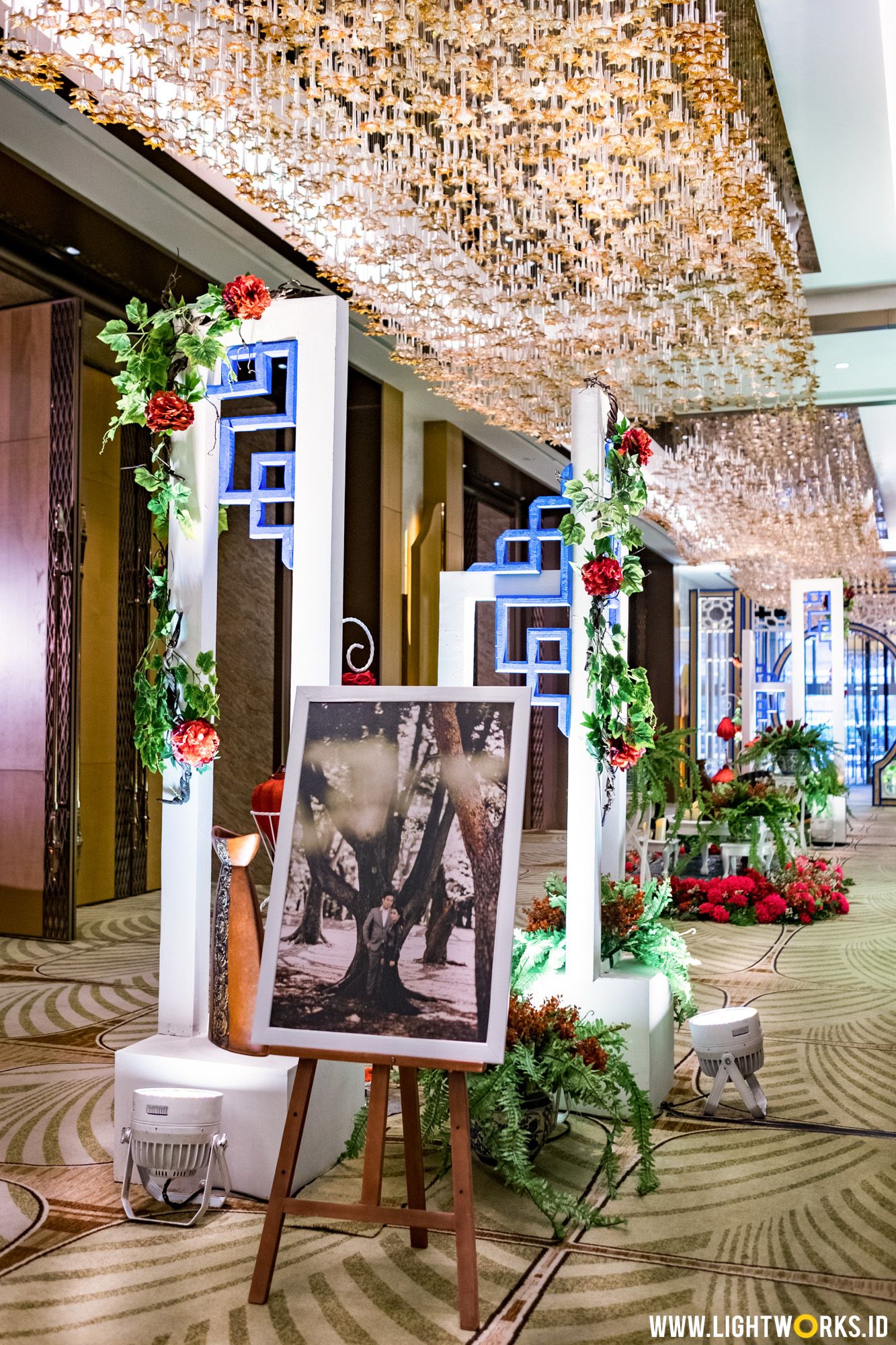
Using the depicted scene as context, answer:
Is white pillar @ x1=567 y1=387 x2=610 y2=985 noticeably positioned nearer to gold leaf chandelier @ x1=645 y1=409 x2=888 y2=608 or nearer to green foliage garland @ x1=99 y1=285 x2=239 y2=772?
green foliage garland @ x1=99 y1=285 x2=239 y2=772

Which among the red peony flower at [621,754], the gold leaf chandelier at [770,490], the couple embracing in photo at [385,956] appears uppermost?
the gold leaf chandelier at [770,490]

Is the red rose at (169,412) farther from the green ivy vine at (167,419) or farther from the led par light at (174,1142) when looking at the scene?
the led par light at (174,1142)

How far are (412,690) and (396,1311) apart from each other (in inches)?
53.0

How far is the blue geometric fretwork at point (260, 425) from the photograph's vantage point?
3.37m

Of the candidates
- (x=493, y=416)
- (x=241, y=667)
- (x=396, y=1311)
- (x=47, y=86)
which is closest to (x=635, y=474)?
(x=47, y=86)

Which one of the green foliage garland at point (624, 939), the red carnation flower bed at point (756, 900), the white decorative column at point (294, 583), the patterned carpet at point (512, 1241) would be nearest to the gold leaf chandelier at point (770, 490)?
the red carnation flower bed at point (756, 900)

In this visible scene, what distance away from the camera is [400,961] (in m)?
2.51

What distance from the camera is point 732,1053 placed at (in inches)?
146

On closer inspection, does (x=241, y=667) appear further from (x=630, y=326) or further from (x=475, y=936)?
(x=475, y=936)

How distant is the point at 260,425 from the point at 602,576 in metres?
1.20

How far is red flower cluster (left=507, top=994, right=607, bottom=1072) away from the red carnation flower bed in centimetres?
456

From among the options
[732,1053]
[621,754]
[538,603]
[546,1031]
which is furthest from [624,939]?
[538,603]

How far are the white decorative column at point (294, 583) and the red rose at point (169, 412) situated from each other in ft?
0.73

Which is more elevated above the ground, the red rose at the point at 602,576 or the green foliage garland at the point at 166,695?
the red rose at the point at 602,576
